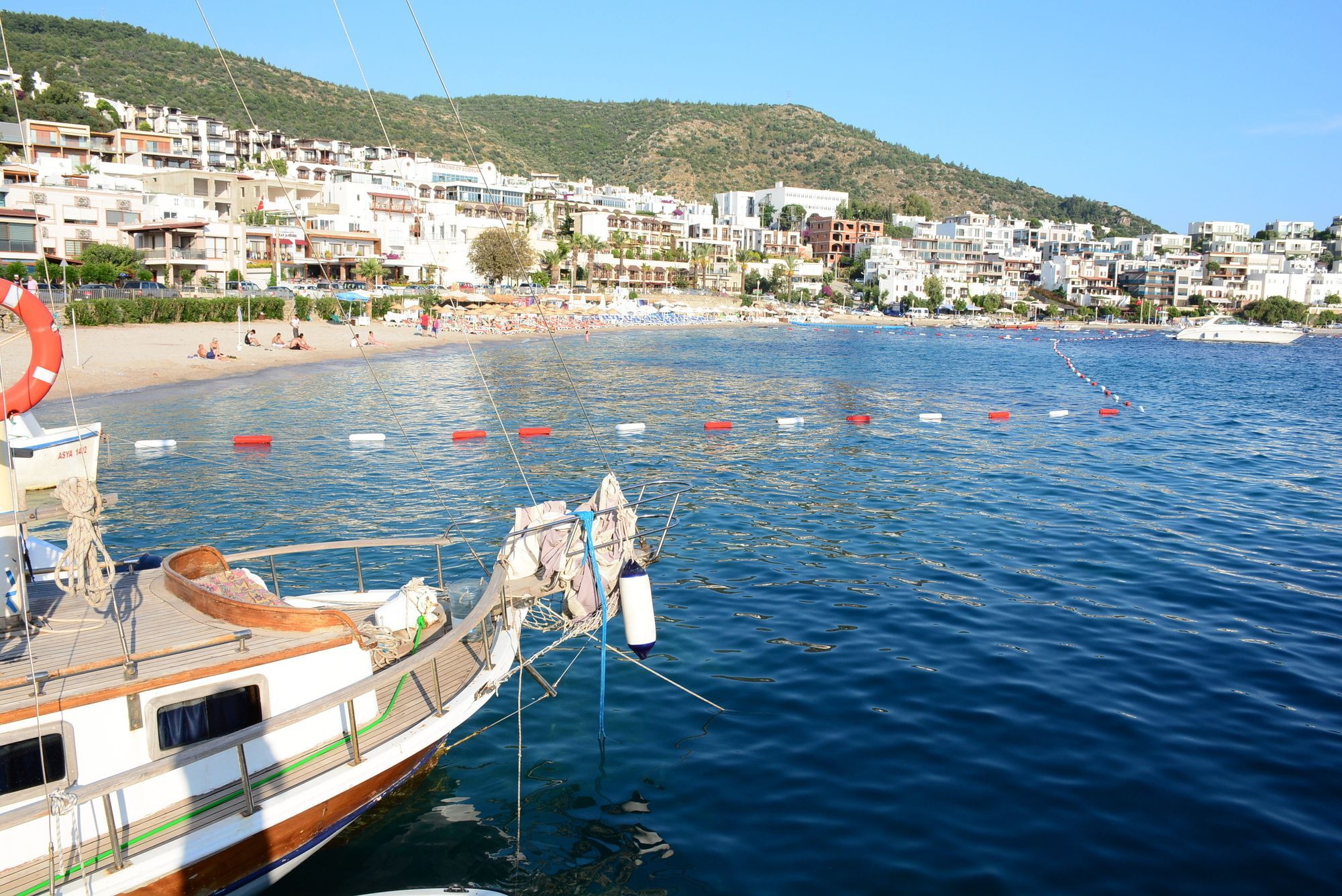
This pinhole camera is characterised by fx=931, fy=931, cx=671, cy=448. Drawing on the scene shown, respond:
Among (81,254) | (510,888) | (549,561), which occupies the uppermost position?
(81,254)

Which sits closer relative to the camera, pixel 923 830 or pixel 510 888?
pixel 510 888

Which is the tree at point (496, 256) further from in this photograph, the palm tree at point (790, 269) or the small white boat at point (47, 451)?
the small white boat at point (47, 451)

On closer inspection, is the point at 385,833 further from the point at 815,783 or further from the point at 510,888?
the point at 815,783

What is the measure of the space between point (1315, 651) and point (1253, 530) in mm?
9709

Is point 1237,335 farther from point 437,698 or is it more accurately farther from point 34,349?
point 34,349

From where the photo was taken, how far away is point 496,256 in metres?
117

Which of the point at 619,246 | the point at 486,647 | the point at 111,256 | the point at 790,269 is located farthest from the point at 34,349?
the point at 790,269

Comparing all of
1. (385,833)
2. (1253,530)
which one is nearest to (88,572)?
(385,833)

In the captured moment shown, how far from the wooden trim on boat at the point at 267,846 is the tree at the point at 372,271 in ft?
314

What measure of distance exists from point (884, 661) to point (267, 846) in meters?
9.68

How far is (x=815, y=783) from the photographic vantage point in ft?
37.7

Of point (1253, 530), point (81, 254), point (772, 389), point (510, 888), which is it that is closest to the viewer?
point (510, 888)

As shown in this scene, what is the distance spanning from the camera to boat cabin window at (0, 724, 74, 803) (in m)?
8.12

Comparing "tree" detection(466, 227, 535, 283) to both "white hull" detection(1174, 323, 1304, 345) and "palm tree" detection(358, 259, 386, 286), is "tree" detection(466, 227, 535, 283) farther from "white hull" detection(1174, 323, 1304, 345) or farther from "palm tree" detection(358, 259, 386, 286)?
"white hull" detection(1174, 323, 1304, 345)
